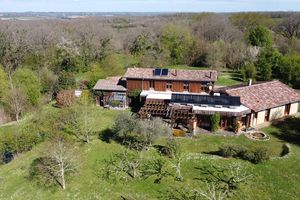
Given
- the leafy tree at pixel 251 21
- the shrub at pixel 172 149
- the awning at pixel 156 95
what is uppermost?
the leafy tree at pixel 251 21

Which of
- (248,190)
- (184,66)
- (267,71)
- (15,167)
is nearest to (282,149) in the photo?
(248,190)

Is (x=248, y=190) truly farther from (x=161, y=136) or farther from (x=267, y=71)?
(x=267, y=71)

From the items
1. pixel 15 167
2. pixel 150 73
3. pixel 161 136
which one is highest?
pixel 150 73

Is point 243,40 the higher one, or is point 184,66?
point 243,40

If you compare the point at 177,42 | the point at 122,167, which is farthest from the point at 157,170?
the point at 177,42

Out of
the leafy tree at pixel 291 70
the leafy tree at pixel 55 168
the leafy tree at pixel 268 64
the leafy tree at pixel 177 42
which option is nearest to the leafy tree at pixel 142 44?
the leafy tree at pixel 177 42

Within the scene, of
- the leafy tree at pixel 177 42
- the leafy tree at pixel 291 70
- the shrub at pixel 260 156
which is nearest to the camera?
the shrub at pixel 260 156

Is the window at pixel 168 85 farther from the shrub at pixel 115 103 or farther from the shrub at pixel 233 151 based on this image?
the shrub at pixel 233 151
